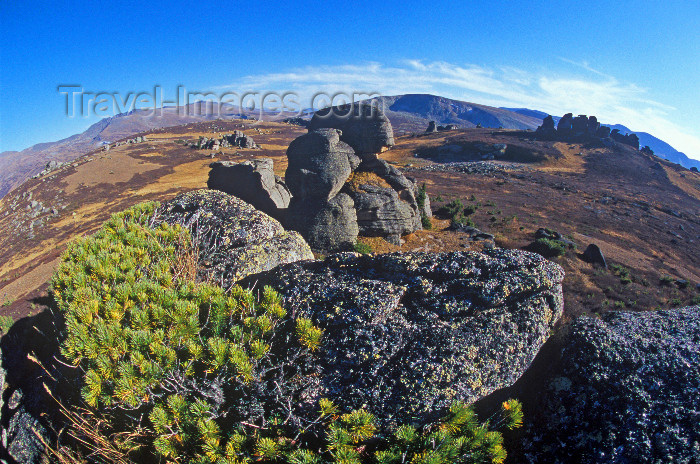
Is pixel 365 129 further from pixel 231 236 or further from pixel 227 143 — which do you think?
pixel 227 143

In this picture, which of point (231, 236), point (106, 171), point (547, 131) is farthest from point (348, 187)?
point (547, 131)

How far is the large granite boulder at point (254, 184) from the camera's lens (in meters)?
18.5

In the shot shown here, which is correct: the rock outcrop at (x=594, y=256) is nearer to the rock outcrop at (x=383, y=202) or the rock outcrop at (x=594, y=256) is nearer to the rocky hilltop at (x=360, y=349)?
the rock outcrop at (x=383, y=202)

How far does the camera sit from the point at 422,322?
14.2ft

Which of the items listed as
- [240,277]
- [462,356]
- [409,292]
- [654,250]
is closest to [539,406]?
[462,356]

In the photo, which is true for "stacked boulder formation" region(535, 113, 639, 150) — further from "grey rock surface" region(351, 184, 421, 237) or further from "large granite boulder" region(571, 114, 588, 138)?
"grey rock surface" region(351, 184, 421, 237)

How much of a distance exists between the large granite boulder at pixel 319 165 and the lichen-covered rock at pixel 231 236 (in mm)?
7093

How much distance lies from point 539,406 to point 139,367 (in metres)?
4.66

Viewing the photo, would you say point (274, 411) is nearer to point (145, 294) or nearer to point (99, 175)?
point (145, 294)

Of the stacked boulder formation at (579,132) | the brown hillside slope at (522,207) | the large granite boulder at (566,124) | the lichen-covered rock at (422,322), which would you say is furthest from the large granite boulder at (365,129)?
the large granite boulder at (566,124)

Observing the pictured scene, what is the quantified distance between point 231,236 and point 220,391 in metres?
5.34

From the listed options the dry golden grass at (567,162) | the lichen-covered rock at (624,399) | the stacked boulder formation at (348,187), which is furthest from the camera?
the dry golden grass at (567,162)

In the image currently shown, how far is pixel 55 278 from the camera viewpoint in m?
4.93

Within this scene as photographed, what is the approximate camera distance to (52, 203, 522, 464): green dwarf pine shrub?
10.3ft
